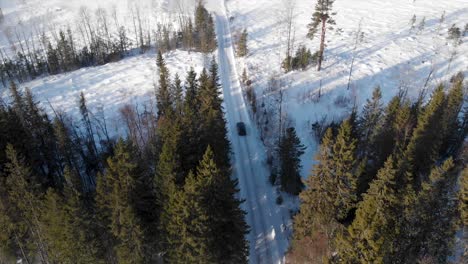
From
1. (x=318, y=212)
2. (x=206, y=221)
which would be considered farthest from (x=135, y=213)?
(x=318, y=212)

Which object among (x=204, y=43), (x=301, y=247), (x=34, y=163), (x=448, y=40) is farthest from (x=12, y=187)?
(x=448, y=40)

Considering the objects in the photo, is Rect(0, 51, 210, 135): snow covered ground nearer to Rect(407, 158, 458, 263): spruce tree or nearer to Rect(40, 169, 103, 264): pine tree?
A: Rect(40, 169, 103, 264): pine tree

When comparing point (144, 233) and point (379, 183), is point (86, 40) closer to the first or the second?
point (144, 233)

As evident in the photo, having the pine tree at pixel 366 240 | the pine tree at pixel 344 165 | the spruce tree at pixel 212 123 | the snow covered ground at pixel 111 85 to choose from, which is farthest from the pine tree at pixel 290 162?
the snow covered ground at pixel 111 85

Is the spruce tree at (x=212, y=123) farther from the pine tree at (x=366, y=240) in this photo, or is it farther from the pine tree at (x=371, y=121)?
the pine tree at (x=366, y=240)

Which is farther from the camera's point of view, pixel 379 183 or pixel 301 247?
pixel 301 247

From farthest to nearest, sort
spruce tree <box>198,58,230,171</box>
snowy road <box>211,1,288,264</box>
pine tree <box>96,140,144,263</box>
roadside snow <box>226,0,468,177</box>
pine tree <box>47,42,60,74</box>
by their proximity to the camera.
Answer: pine tree <box>47,42,60,74</box>, roadside snow <box>226,0,468,177</box>, spruce tree <box>198,58,230,171</box>, snowy road <box>211,1,288,264</box>, pine tree <box>96,140,144,263</box>

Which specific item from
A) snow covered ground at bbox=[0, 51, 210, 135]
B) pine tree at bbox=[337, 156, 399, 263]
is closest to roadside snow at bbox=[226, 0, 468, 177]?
snow covered ground at bbox=[0, 51, 210, 135]
